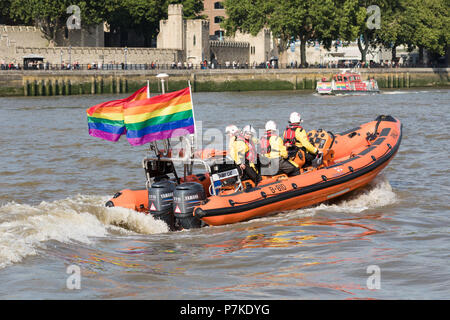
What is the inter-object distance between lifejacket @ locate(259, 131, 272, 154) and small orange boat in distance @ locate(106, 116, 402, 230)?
1.60 feet

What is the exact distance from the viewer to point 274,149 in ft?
45.2

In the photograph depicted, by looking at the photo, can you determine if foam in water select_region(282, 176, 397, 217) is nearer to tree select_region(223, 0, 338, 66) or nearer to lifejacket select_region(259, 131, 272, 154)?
lifejacket select_region(259, 131, 272, 154)

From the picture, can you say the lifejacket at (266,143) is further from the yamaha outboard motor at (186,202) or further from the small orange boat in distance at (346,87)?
the small orange boat in distance at (346,87)

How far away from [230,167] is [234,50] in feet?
254

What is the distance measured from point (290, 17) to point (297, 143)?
55.4 metres

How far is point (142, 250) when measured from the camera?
1142 centimetres

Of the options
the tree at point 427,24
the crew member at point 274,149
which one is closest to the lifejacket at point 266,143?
the crew member at point 274,149

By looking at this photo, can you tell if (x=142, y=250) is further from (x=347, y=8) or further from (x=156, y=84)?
(x=347, y=8)

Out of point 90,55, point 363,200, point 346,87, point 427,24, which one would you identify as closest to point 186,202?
point 363,200

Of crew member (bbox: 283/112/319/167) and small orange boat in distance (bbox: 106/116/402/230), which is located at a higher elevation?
crew member (bbox: 283/112/319/167)

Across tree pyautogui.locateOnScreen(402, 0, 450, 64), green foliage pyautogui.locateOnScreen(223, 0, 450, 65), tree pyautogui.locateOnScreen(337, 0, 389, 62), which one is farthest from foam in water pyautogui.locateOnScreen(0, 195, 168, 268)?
tree pyautogui.locateOnScreen(402, 0, 450, 64)

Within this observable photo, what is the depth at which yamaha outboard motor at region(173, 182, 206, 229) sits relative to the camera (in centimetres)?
1235

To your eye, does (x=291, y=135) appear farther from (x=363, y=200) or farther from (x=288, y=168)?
(x=363, y=200)
